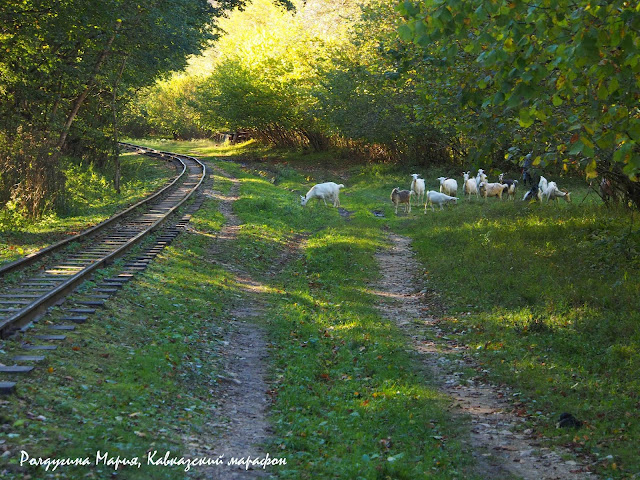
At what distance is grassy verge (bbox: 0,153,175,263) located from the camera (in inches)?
612

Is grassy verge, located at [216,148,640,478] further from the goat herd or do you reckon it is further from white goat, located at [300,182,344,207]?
white goat, located at [300,182,344,207]

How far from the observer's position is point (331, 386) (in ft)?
29.0

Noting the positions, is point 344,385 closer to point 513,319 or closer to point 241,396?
point 241,396

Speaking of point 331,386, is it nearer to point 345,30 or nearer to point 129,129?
point 345,30

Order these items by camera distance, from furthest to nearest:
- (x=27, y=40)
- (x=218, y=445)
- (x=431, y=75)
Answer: (x=27, y=40), (x=431, y=75), (x=218, y=445)

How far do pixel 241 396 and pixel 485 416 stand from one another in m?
3.19

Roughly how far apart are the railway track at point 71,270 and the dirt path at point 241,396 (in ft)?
7.15

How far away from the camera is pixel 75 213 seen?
68.4ft

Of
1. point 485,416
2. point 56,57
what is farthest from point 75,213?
point 485,416

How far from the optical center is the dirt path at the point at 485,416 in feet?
21.0

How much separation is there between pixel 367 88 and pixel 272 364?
95.1ft

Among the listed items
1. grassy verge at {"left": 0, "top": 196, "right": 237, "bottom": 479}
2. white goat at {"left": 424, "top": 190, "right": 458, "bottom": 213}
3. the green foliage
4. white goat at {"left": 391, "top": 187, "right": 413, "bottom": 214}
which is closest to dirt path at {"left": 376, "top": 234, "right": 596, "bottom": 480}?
the green foliage

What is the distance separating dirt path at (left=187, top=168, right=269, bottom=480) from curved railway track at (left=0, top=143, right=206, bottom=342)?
7.52ft

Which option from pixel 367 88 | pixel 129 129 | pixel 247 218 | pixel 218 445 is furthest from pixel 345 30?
pixel 129 129
